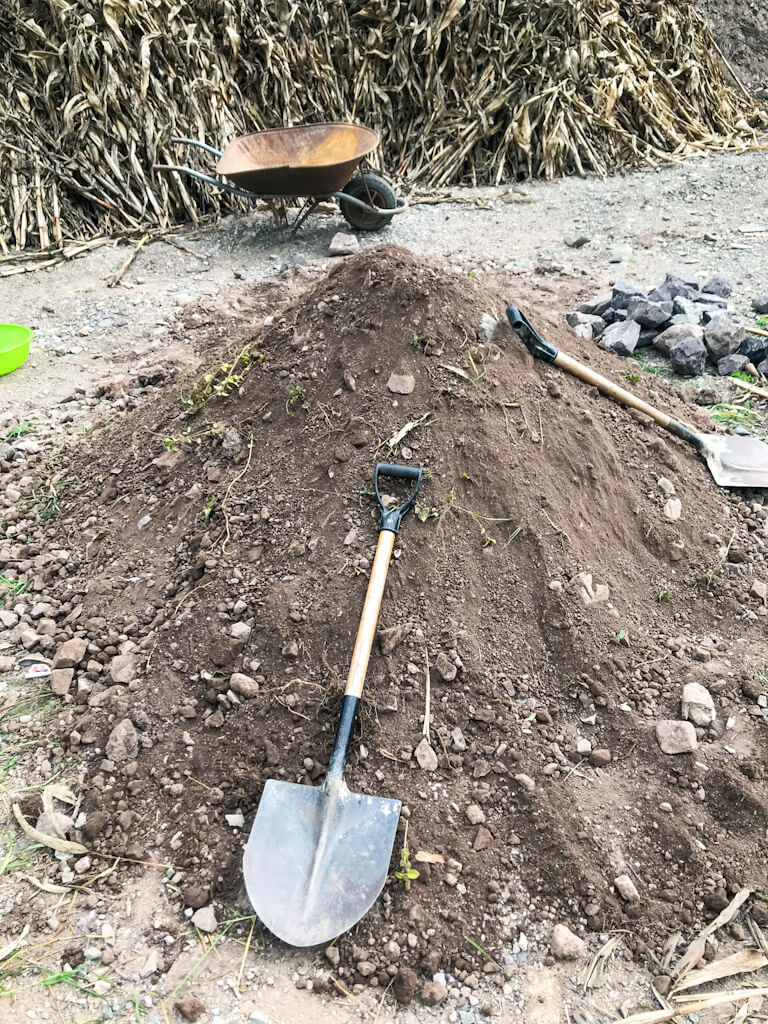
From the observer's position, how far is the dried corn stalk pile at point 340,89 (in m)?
5.93

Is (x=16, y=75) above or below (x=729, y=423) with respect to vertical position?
above

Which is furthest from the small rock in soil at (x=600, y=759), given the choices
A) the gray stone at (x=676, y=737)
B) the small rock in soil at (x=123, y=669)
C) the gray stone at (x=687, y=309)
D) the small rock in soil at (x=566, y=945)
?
the gray stone at (x=687, y=309)

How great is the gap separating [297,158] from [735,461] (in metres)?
4.46

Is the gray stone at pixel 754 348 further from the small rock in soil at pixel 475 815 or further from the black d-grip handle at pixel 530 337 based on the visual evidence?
the small rock in soil at pixel 475 815

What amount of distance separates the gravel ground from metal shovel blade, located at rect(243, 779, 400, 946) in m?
3.02

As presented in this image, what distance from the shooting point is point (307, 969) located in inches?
72.5

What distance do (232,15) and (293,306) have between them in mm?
4675

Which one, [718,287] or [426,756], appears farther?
[718,287]

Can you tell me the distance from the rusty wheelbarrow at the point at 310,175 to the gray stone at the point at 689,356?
9.16 ft

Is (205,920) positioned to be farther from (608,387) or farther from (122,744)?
(608,387)

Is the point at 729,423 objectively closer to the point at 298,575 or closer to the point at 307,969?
the point at 298,575

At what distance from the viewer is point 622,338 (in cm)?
399

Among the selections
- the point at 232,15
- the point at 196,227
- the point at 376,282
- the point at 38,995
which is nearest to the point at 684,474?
the point at 376,282

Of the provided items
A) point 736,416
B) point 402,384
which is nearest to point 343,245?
point 736,416
